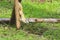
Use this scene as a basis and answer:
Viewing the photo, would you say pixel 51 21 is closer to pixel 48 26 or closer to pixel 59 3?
pixel 48 26

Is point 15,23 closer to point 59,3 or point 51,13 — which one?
point 51,13

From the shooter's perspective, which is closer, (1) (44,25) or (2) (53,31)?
(2) (53,31)

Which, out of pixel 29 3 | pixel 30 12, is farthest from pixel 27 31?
pixel 29 3

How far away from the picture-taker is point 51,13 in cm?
849

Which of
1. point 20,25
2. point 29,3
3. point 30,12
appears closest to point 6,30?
point 20,25

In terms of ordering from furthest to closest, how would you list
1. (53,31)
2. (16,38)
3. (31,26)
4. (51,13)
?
(51,13) → (31,26) → (53,31) → (16,38)

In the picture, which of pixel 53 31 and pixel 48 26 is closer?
pixel 53 31

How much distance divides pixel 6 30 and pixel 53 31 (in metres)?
1.27

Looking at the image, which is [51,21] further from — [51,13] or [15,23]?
[51,13]

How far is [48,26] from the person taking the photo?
6957mm

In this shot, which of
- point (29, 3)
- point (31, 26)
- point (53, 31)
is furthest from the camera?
point (29, 3)

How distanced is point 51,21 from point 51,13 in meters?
1.76

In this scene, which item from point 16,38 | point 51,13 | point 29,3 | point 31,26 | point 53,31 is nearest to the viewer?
point 16,38

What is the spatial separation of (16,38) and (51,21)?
4.55 feet
